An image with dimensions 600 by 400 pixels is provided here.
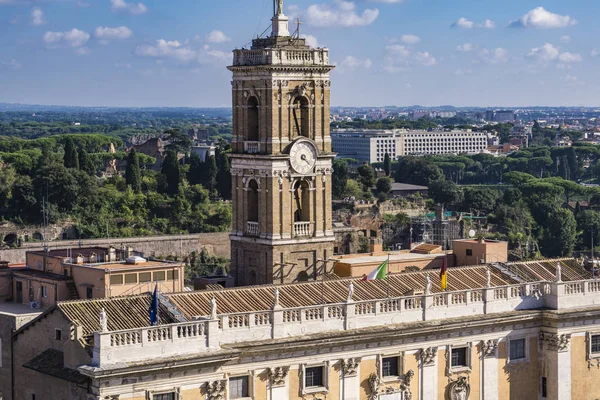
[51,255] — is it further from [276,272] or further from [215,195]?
[215,195]

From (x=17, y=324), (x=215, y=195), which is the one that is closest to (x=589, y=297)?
(x=17, y=324)

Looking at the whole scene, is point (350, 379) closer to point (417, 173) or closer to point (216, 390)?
point (216, 390)

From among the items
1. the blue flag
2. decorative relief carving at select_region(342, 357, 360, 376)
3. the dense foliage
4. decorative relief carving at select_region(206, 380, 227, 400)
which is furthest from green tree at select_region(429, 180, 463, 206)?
the blue flag

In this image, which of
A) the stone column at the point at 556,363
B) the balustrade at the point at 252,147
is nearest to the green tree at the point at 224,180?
the balustrade at the point at 252,147

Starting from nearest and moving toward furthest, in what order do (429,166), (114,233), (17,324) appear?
1. (17,324)
2. (114,233)
3. (429,166)

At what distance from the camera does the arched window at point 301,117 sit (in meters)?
44.1

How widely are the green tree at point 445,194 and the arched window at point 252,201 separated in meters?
86.4

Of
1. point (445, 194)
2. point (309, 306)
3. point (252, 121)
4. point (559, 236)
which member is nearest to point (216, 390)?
point (309, 306)

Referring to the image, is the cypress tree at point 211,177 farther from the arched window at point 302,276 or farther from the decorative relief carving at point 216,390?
the decorative relief carving at point 216,390

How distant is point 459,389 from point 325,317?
5017 millimetres

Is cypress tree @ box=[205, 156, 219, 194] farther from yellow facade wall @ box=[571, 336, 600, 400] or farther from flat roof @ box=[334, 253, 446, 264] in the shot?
yellow facade wall @ box=[571, 336, 600, 400]

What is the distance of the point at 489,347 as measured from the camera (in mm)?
39062

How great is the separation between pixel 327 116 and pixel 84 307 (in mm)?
13139

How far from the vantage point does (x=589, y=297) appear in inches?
1598
